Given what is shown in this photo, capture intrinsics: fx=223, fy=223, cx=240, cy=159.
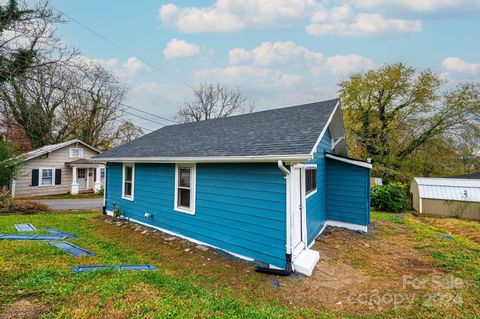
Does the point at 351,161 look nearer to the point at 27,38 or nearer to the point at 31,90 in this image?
the point at 31,90

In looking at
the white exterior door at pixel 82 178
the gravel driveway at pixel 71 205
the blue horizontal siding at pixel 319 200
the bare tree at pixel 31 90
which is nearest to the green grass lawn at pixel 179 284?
the blue horizontal siding at pixel 319 200

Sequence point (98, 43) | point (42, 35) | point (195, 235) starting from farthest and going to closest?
point (98, 43) → point (42, 35) → point (195, 235)

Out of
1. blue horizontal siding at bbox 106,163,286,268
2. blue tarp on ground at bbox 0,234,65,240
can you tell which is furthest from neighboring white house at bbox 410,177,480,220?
blue tarp on ground at bbox 0,234,65,240

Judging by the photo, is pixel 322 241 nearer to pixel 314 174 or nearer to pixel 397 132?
pixel 314 174

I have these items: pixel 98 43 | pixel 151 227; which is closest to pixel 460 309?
pixel 151 227

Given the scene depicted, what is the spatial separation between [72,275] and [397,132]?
24.7 meters

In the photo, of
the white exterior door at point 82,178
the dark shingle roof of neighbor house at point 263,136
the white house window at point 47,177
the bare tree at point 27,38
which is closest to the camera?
the dark shingle roof of neighbor house at point 263,136

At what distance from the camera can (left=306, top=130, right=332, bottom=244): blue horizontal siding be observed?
5806 millimetres

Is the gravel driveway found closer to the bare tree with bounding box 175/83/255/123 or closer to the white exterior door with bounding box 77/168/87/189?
the white exterior door with bounding box 77/168/87/189

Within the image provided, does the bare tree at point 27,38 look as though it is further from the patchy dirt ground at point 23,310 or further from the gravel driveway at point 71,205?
the gravel driveway at point 71,205

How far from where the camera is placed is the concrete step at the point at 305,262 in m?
4.37

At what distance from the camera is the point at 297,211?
4.81 meters

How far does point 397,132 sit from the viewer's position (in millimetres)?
20688

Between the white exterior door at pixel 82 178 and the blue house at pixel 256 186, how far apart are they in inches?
517
